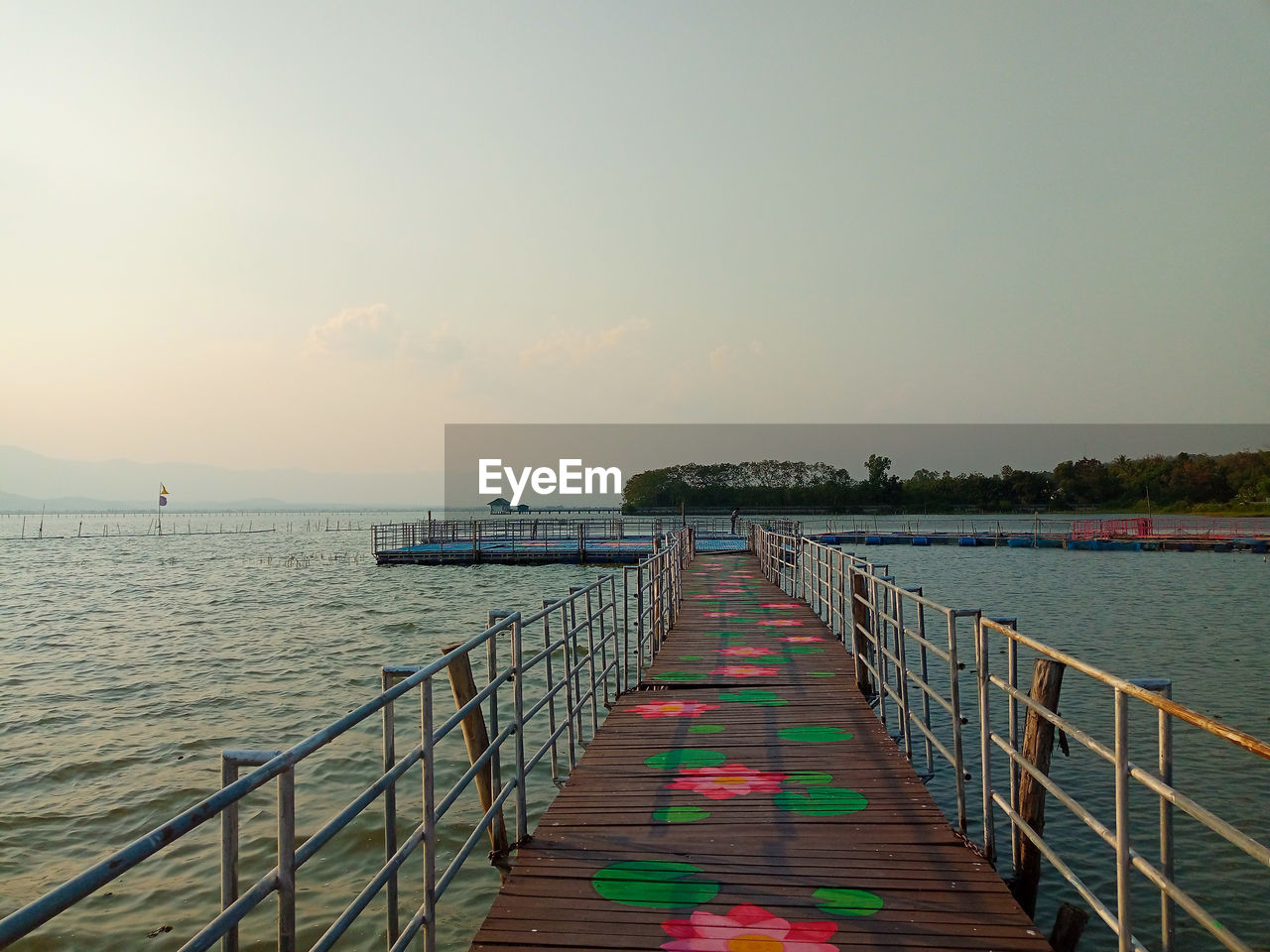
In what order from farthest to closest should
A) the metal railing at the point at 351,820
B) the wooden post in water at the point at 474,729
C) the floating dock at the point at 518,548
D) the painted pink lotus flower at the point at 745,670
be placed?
1. the floating dock at the point at 518,548
2. the painted pink lotus flower at the point at 745,670
3. the wooden post in water at the point at 474,729
4. the metal railing at the point at 351,820

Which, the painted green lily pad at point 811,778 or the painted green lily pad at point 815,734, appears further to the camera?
the painted green lily pad at point 815,734

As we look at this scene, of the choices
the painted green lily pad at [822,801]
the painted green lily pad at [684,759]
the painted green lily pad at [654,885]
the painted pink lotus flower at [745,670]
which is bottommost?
the painted pink lotus flower at [745,670]

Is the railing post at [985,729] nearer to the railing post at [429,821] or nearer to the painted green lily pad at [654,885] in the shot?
the painted green lily pad at [654,885]

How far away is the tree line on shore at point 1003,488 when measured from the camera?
110562mm

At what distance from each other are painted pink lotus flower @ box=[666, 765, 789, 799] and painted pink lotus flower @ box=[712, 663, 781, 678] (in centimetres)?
299

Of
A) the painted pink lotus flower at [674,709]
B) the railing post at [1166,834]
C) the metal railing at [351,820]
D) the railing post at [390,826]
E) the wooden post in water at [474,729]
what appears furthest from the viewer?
the painted pink lotus flower at [674,709]

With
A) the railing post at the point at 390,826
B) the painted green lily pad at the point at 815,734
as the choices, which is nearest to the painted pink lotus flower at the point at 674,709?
the painted green lily pad at the point at 815,734

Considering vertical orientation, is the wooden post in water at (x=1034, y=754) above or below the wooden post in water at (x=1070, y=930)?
above

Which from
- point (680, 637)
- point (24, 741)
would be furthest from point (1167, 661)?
point (24, 741)

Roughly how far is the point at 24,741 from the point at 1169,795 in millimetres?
13094

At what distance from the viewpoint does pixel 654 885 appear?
148 inches

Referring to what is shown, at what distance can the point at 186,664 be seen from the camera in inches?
626

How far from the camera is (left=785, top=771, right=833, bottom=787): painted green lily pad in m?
5.11

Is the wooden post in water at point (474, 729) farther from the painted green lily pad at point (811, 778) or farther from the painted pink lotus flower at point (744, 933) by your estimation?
the painted green lily pad at point (811, 778)
